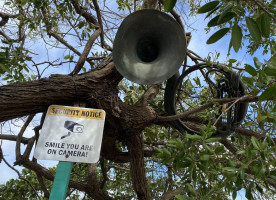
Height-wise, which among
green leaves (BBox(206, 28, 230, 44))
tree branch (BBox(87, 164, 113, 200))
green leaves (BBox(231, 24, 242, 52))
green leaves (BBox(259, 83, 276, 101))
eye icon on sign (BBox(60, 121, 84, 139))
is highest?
green leaves (BBox(206, 28, 230, 44))

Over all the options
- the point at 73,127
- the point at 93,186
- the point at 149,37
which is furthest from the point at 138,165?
the point at 149,37

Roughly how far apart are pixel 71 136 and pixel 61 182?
0.94 feet

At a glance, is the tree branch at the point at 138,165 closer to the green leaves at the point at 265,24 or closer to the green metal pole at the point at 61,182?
the green metal pole at the point at 61,182

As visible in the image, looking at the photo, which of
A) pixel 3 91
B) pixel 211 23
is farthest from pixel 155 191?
pixel 211 23

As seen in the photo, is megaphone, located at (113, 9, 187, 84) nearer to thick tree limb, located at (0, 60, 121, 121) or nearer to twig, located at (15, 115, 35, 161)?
thick tree limb, located at (0, 60, 121, 121)

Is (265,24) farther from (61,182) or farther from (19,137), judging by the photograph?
(19,137)

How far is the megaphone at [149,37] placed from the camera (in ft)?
6.18

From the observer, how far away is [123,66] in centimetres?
189

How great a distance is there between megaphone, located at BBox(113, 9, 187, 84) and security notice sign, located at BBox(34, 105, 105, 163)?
0.43 metres

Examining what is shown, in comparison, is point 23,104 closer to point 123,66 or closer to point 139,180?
point 123,66

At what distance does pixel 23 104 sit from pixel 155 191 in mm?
2398

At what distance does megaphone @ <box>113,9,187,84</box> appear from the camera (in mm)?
1885

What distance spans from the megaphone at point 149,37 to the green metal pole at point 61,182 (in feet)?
2.47

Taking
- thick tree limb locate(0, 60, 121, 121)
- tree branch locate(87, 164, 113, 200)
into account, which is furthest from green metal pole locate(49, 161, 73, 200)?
tree branch locate(87, 164, 113, 200)
